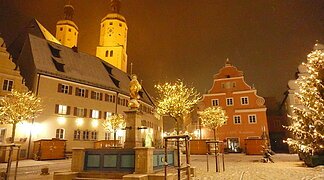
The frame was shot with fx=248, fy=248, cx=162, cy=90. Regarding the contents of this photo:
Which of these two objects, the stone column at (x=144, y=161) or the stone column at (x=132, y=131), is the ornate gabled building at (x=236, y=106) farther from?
the stone column at (x=144, y=161)

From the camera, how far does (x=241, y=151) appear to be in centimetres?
3828

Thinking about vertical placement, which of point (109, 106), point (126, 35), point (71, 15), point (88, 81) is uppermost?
point (71, 15)

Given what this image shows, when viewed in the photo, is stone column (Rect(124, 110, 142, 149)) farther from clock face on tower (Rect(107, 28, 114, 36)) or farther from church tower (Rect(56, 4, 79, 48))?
church tower (Rect(56, 4, 79, 48))

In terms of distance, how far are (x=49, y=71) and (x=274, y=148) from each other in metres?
40.2

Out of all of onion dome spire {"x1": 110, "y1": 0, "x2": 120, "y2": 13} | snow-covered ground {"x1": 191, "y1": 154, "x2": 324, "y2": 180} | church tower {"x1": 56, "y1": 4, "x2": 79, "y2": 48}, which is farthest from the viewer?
church tower {"x1": 56, "y1": 4, "x2": 79, "y2": 48}

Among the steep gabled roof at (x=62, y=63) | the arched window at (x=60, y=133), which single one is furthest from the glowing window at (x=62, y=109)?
the steep gabled roof at (x=62, y=63)

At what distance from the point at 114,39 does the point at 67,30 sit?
50.0 feet

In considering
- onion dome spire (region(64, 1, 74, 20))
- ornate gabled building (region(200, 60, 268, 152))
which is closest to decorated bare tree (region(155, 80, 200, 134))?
ornate gabled building (region(200, 60, 268, 152))

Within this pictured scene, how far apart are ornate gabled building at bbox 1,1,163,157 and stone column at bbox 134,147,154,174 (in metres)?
14.8

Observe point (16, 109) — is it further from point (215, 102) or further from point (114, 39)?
point (114, 39)

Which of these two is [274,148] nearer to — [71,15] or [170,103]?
[170,103]

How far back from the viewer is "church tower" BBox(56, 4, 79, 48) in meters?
69.2

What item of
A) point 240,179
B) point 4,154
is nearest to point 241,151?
point 240,179

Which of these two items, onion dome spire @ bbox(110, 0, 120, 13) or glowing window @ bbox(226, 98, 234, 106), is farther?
onion dome spire @ bbox(110, 0, 120, 13)
